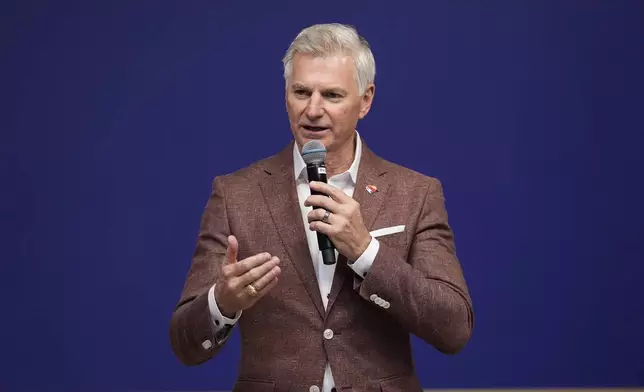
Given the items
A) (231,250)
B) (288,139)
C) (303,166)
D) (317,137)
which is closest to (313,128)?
(317,137)

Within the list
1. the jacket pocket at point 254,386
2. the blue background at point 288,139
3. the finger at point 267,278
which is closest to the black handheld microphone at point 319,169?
the finger at point 267,278

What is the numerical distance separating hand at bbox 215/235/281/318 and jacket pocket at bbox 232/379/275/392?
0.77 feet

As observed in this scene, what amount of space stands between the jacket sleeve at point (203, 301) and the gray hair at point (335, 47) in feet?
1.16

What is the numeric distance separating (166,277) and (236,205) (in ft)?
5.04

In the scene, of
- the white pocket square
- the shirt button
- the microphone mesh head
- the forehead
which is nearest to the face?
the forehead

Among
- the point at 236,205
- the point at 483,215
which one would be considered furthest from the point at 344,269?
the point at 483,215

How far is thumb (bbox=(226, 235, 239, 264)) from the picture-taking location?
1970mm

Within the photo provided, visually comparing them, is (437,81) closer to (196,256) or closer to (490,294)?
(490,294)

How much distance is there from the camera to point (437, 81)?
146 inches

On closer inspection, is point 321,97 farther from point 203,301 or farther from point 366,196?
point 203,301

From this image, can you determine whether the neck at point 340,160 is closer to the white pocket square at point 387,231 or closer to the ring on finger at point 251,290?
the white pocket square at point 387,231

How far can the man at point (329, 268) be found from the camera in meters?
2.10

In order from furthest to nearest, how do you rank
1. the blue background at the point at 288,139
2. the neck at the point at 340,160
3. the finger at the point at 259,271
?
the blue background at the point at 288,139 < the neck at the point at 340,160 < the finger at the point at 259,271

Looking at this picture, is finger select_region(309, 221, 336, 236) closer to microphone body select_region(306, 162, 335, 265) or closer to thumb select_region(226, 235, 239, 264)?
microphone body select_region(306, 162, 335, 265)
